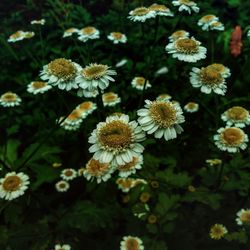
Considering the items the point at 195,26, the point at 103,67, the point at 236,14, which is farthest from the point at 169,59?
the point at 103,67

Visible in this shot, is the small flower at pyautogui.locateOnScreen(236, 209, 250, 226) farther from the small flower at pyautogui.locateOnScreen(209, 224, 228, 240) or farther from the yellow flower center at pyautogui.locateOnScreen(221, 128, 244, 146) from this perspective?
the yellow flower center at pyautogui.locateOnScreen(221, 128, 244, 146)

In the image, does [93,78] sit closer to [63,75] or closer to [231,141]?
[63,75]

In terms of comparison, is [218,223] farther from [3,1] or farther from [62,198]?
[3,1]

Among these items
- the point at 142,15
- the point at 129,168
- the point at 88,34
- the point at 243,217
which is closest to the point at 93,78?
the point at 129,168

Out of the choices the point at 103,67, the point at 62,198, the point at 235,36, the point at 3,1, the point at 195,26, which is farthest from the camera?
the point at 3,1

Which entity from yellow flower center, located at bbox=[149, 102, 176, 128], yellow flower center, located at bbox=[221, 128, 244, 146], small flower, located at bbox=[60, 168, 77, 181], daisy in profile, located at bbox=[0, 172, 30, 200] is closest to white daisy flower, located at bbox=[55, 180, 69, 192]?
small flower, located at bbox=[60, 168, 77, 181]

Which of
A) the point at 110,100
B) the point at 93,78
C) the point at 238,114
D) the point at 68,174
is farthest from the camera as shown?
the point at 110,100
